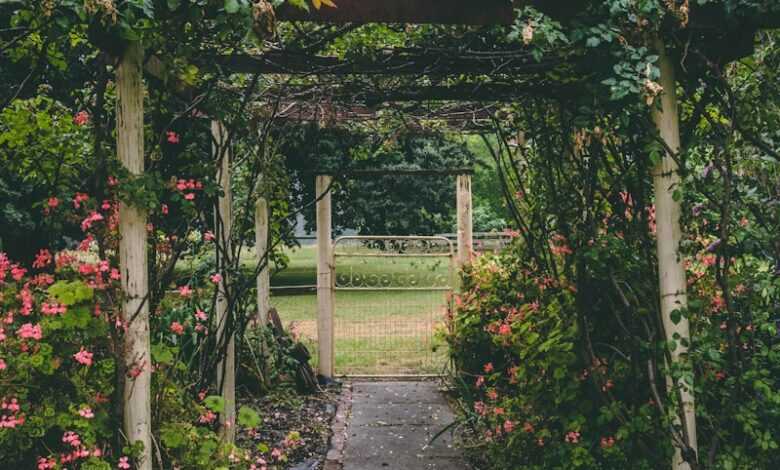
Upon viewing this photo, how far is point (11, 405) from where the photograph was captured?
9.14ft

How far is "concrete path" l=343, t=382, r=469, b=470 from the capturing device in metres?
5.32

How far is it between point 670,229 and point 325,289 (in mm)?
5354

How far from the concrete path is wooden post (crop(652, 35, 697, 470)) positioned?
7.50 ft

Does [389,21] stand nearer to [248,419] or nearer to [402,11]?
[402,11]

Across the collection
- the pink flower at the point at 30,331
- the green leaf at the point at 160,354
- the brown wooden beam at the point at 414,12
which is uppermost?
the brown wooden beam at the point at 414,12

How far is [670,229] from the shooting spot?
10.5ft

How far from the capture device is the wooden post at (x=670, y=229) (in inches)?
125

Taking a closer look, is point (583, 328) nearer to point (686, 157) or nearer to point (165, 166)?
point (686, 157)

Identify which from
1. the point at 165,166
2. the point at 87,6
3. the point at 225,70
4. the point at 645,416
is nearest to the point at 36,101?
the point at 165,166

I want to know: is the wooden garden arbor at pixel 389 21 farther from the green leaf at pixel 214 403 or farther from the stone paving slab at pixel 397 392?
the stone paving slab at pixel 397 392

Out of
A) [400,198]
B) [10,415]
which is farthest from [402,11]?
[400,198]

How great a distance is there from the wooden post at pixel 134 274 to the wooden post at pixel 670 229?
2224mm

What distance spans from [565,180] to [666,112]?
1.21 m

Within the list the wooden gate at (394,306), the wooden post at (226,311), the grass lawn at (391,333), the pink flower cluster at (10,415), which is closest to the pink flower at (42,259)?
the pink flower cluster at (10,415)
